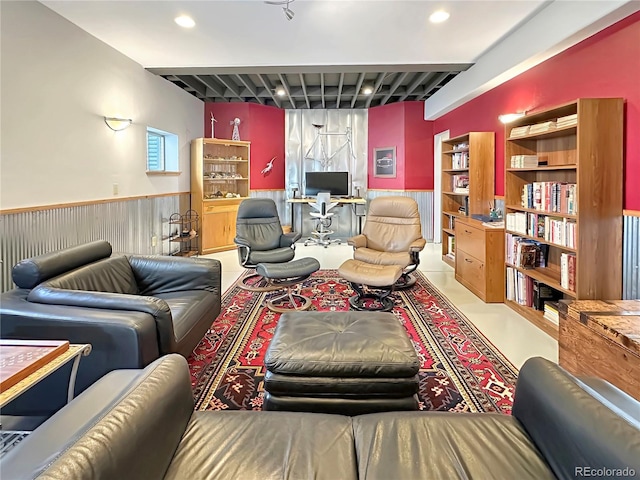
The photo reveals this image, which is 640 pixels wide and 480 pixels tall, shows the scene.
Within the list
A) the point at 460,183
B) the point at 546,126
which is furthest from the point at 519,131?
the point at 460,183

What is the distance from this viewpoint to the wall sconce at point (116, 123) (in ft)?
14.1

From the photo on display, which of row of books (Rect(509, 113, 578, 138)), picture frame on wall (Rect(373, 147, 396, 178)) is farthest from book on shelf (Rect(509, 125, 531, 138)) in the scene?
picture frame on wall (Rect(373, 147, 396, 178))

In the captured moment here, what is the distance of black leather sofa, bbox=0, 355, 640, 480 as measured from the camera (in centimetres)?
98

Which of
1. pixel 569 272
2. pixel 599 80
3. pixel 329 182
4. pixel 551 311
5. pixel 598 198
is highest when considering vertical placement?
pixel 599 80

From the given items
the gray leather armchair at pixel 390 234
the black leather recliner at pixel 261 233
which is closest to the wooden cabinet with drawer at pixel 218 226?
the black leather recliner at pixel 261 233

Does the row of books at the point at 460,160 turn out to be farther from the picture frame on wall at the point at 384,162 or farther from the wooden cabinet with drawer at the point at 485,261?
the picture frame on wall at the point at 384,162

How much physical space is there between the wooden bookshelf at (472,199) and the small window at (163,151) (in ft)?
13.7

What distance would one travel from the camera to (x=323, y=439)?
1.29 metres

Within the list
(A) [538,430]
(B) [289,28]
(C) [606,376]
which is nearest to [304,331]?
(A) [538,430]

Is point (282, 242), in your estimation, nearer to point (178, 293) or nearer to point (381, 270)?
point (381, 270)

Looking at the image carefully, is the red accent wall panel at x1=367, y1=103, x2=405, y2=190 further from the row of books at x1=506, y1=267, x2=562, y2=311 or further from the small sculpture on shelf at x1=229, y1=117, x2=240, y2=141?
the row of books at x1=506, y1=267, x2=562, y2=311

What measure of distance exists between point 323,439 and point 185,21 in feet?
12.4

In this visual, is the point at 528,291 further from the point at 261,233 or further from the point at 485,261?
the point at 261,233

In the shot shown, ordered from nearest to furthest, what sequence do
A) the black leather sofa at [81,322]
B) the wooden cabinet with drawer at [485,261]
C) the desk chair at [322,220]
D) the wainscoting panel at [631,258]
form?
1. the black leather sofa at [81,322]
2. the wainscoting panel at [631,258]
3. the wooden cabinet with drawer at [485,261]
4. the desk chair at [322,220]
